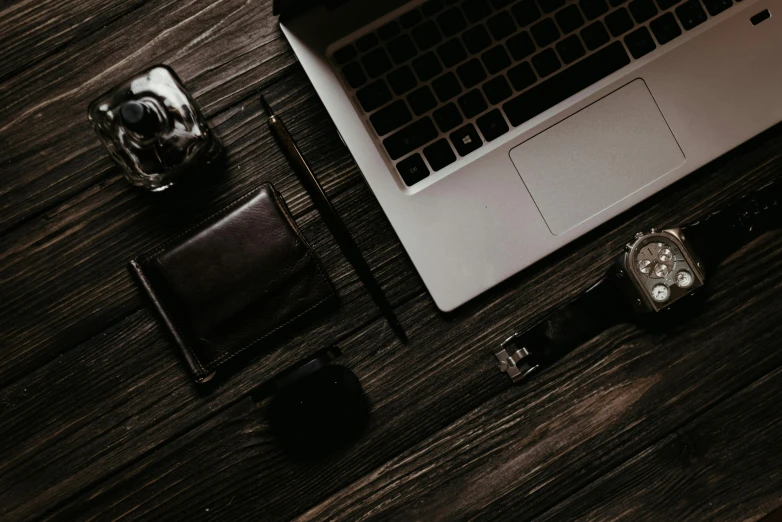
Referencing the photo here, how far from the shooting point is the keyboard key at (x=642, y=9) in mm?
578

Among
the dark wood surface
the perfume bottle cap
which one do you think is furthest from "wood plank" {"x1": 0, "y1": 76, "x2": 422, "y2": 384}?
the perfume bottle cap

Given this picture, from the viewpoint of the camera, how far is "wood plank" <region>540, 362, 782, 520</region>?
2.08 feet

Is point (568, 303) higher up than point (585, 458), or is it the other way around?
point (568, 303)

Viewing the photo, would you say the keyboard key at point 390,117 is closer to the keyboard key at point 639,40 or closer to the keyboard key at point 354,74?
the keyboard key at point 354,74

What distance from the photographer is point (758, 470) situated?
0.63 meters

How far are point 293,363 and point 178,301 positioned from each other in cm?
14

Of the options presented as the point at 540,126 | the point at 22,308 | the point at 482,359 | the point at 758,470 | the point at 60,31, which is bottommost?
the point at 758,470

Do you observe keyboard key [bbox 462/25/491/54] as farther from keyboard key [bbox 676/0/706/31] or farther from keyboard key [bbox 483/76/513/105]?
keyboard key [bbox 676/0/706/31]

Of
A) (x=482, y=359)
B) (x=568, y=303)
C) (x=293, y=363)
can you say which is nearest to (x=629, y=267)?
(x=568, y=303)

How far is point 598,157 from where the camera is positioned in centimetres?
60

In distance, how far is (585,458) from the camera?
0.64m

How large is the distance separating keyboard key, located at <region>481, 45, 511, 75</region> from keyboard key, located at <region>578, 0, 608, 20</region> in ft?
0.29

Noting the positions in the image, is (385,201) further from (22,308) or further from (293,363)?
(22,308)

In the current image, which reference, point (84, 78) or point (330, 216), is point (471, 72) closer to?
point (330, 216)
